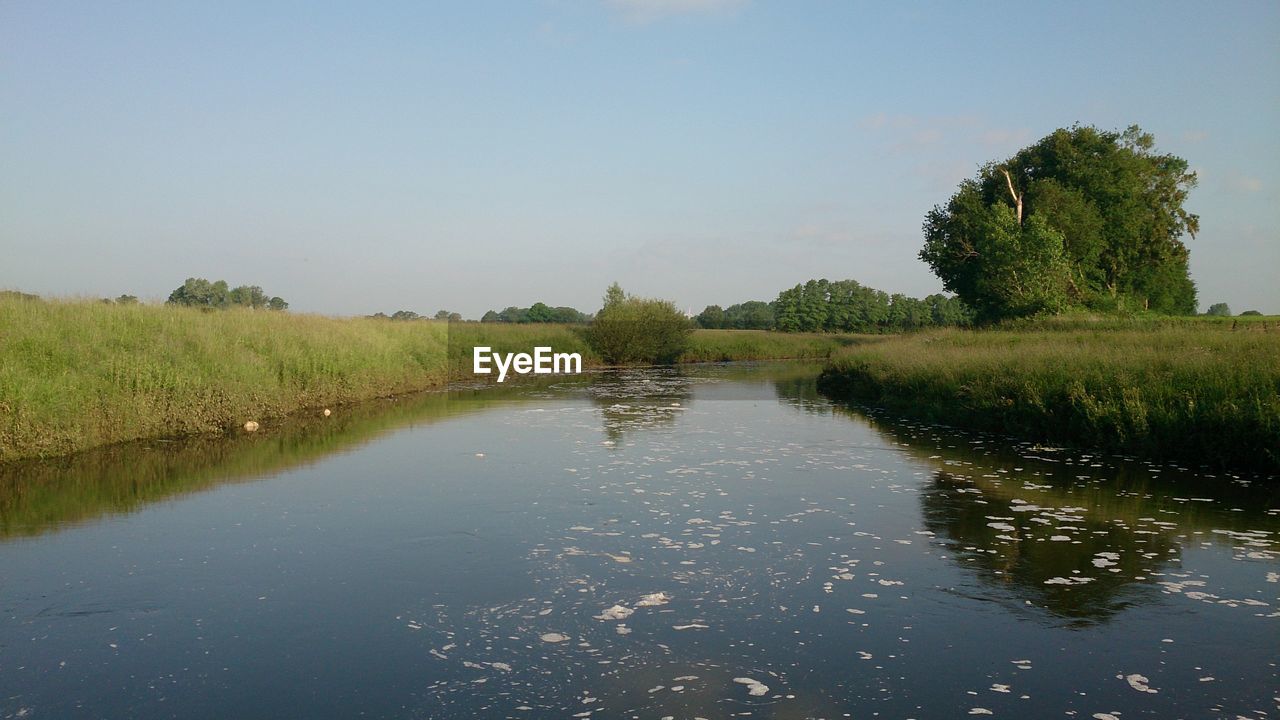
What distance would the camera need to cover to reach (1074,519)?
9.55 metres

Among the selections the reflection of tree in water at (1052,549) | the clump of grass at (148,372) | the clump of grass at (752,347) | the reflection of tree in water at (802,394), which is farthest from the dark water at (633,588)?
the clump of grass at (752,347)

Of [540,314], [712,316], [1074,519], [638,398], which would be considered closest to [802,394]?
[638,398]

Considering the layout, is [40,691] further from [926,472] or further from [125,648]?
[926,472]

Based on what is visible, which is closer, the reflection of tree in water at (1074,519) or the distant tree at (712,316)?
the reflection of tree in water at (1074,519)

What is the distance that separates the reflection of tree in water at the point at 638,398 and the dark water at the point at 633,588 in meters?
5.29

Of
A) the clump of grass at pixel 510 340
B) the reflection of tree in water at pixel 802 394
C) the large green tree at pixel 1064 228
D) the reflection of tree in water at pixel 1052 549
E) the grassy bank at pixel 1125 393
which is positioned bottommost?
the reflection of tree in water at pixel 1052 549

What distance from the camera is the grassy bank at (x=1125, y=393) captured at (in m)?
12.4

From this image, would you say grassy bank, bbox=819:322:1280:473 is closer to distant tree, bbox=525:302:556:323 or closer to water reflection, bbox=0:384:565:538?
water reflection, bbox=0:384:565:538

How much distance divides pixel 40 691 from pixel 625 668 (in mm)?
3423

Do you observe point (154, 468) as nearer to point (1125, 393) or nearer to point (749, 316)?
point (1125, 393)

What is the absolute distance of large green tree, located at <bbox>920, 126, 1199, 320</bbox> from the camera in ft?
114

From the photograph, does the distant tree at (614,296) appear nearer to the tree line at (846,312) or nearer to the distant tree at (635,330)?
the distant tree at (635,330)

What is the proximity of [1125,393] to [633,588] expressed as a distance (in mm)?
10530

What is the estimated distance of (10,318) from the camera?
48.4ft
